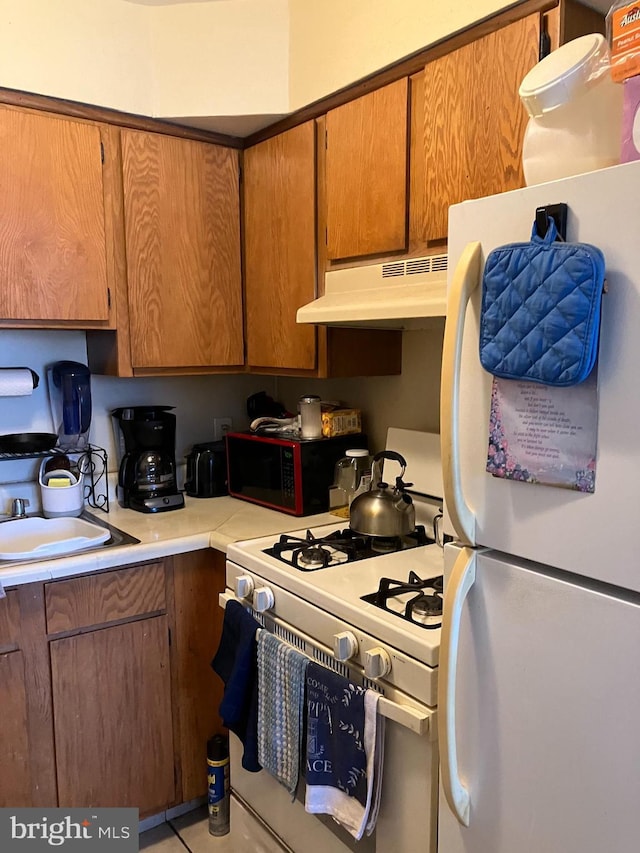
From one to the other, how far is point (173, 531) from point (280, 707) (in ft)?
2.29

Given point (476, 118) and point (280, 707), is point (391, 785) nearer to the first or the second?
point (280, 707)

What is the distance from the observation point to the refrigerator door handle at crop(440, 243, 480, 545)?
979mm

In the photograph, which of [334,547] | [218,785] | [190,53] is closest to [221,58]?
[190,53]

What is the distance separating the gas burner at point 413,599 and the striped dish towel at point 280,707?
0.23 metres

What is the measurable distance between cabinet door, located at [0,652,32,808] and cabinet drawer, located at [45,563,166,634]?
13 cm

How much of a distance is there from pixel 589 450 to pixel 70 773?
1701 mm

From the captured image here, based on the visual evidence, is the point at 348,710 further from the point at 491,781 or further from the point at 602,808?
the point at 602,808

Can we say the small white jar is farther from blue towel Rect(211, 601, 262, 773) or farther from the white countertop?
the white countertop

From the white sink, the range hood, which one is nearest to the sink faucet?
the white sink

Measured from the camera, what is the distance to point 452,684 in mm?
1052

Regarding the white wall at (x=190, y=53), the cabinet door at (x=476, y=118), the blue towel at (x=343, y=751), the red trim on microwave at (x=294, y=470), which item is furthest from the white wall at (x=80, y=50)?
the blue towel at (x=343, y=751)

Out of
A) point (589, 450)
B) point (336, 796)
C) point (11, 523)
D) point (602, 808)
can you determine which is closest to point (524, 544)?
point (589, 450)

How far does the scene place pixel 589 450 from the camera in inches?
33.6

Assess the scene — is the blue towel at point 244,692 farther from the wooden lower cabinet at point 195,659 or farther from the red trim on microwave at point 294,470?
the red trim on microwave at point 294,470
